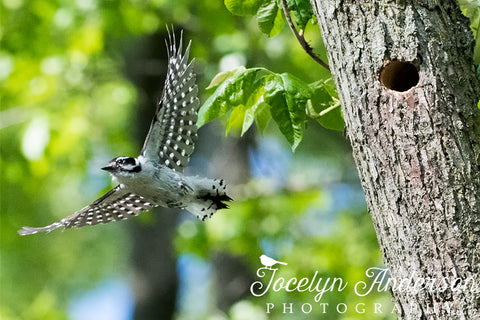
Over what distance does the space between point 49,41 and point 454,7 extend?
19.3ft

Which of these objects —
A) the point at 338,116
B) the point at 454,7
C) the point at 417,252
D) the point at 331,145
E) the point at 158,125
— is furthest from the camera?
the point at 331,145

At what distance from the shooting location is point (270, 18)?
267cm

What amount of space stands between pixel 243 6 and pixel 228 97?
14.5 inches

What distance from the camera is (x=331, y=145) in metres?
8.09

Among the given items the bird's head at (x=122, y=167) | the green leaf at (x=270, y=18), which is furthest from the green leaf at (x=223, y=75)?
the bird's head at (x=122, y=167)

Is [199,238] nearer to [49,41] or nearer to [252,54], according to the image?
[252,54]

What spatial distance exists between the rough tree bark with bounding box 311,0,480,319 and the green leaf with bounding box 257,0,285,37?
1.40 ft

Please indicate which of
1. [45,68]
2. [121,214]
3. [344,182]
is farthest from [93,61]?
[121,214]

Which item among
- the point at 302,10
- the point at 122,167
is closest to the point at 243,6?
the point at 302,10

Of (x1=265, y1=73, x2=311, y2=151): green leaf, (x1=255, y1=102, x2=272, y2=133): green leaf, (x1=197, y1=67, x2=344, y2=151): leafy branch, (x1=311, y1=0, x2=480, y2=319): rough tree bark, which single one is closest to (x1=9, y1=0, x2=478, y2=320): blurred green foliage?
(x1=255, y1=102, x2=272, y2=133): green leaf

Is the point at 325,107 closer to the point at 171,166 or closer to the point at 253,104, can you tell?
the point at 253,104

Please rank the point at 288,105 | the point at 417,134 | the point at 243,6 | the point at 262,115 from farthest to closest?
the point at 262,115, the point at 243,6, the point at 288,105, the point at 417,134

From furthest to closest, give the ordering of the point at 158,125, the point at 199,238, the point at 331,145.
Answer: the point at 331,145 < the point at 199,238 < the point at 158,125

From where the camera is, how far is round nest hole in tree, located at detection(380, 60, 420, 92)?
2.19 metres
